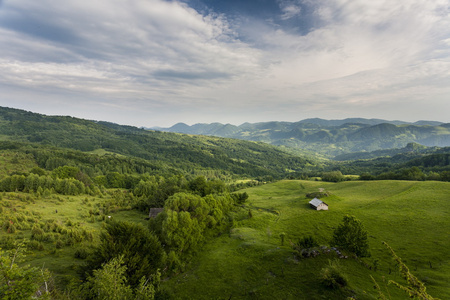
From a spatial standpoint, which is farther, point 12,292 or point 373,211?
point 373,211

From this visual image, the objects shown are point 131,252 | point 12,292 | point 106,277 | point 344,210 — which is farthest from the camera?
point 344,210

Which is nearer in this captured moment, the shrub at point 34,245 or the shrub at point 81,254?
the shrub at point 34,245

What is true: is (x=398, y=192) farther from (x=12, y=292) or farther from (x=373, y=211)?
(x=12, y=292)

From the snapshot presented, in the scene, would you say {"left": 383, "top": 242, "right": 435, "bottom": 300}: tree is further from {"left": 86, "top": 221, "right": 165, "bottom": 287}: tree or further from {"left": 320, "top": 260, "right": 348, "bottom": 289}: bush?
{"left": 86, "top": 221, "right": 165, "bottom": 287}: tree

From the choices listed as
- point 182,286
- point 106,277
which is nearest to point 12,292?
point 106,277

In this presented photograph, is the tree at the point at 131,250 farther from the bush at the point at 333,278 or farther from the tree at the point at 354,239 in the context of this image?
the tree at the point at 354,239

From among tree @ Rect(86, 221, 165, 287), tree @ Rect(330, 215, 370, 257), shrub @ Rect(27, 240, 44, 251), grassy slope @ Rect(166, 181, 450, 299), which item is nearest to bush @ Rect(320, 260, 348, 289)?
grassy slope @ Rect(166, 181, 450, 299)

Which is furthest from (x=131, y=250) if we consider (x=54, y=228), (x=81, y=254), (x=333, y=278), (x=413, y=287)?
(x=413, y=287)

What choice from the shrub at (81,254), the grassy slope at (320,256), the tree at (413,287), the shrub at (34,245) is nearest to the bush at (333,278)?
the grassy slope at (320,256)
